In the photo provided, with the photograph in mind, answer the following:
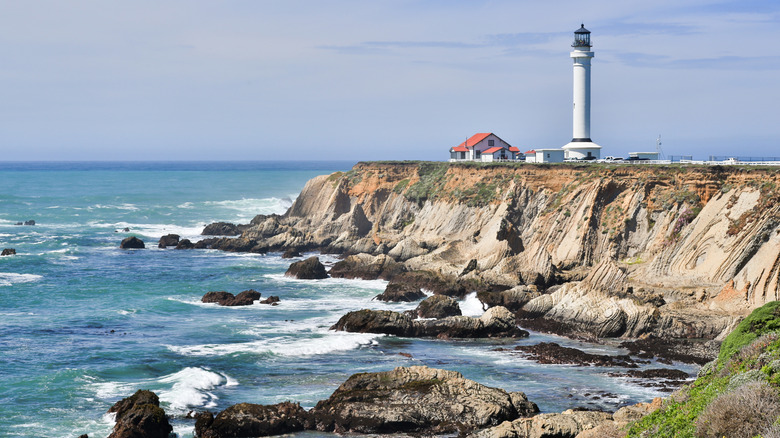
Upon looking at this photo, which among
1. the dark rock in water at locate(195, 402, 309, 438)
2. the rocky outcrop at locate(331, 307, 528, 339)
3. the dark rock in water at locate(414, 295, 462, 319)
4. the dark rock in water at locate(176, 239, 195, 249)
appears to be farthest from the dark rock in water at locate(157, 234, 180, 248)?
the dark rock in water at locate(195, 402, 309, 438)

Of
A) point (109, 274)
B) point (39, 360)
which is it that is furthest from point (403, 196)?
point (39, 360)

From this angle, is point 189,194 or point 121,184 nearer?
point 189,194

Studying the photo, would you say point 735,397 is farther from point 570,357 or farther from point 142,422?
point 570,357

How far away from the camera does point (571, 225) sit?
54656mm

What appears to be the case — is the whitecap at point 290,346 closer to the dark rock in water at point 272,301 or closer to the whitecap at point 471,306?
the whitecap at point 471,306

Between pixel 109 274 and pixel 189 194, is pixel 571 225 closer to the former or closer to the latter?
pixel 109 274

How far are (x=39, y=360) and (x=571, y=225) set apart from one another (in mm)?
34763

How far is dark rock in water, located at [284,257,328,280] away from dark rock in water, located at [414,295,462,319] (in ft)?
50.0

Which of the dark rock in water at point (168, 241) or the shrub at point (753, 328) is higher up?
the shrub at point (753, 328)

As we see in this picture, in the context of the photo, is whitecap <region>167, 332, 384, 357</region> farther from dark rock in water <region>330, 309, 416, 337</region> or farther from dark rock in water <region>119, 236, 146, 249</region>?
dark rock in water <region>119, 236, 146, 249</region>

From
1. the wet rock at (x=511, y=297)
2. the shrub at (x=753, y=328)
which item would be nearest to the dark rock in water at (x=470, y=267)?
the wet rock at (x=511, y=297)

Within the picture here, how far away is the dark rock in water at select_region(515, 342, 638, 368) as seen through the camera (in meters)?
33.5

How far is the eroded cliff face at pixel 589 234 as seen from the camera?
39750 millimetres

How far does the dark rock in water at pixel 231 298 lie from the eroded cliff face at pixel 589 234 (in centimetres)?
1257
